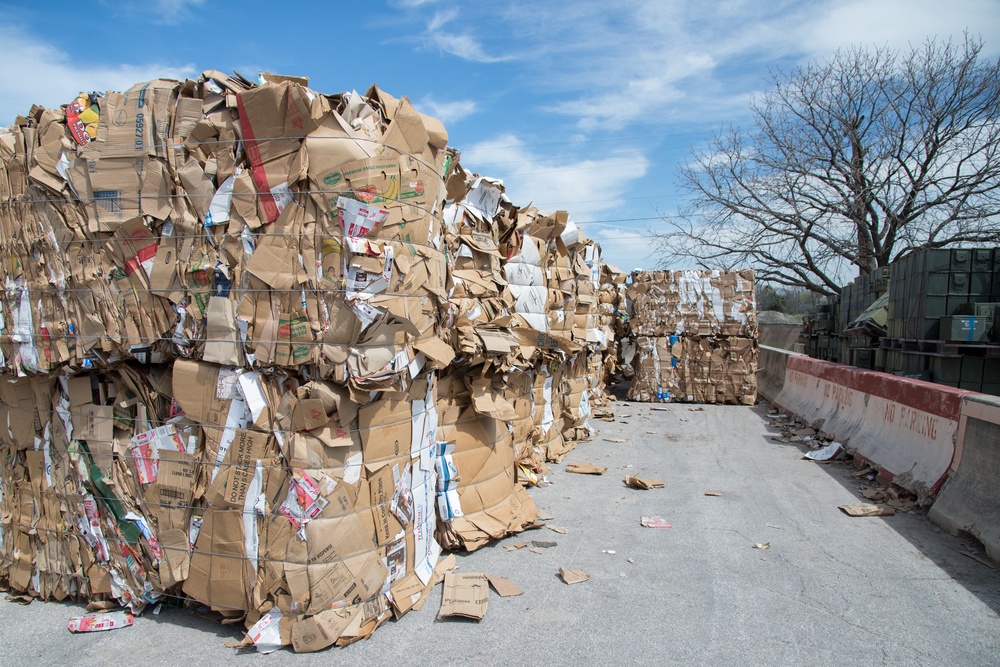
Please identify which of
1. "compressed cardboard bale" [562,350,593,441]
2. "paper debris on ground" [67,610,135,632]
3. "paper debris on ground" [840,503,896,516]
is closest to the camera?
"paper debris on ground" [67,610,135,632]

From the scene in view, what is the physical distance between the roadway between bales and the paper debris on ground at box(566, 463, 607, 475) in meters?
0.95

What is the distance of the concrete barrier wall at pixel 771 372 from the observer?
542 inches

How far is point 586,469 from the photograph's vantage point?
736cm

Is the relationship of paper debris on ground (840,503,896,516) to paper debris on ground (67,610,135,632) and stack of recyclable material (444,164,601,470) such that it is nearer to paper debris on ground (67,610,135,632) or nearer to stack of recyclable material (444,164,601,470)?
stack of recyclable material (444,164,601,470)

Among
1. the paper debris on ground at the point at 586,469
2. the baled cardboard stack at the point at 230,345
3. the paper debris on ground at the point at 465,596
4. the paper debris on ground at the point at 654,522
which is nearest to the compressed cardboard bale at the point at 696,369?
the paper debris on ground at the point at 586,469

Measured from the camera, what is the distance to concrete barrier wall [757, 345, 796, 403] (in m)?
13.8

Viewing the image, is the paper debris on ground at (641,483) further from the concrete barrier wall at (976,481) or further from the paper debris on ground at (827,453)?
the paper debris on ground at (827,453)

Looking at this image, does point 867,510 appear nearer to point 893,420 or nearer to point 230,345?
point 893,420

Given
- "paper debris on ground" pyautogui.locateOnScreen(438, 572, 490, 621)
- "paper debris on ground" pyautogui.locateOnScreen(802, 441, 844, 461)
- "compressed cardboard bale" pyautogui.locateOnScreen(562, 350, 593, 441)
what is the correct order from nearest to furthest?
"paper debris on ground" pyautogui.locateOnScreen(438, 572, 490, 621)
"paper debris on ground" pyautogui.locateOnScreen(802, 441, 844, 461)
"compressed cardboard bale" pyautogui.locateOnScreen(562, 350, 593, 441)

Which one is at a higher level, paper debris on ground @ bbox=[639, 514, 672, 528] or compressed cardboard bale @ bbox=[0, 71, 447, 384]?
compressed cardboard bale @ bbox=[0, 71, 447, 384]

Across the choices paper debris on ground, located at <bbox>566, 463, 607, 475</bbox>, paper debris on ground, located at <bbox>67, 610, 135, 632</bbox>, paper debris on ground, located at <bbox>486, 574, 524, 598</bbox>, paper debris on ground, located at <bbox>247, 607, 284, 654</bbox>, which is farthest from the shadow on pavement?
paper debris on ground, located at <bbox>67, 610, 135, 632</bbox>

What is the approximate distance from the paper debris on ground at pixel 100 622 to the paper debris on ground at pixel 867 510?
591 centimetres

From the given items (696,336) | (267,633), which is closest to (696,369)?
(696,336)

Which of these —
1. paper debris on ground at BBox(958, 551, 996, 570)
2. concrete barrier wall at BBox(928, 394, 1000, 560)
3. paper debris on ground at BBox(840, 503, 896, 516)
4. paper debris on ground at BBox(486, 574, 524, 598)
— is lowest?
paper debris on ground at BBox(486, 574, 524, 598)
